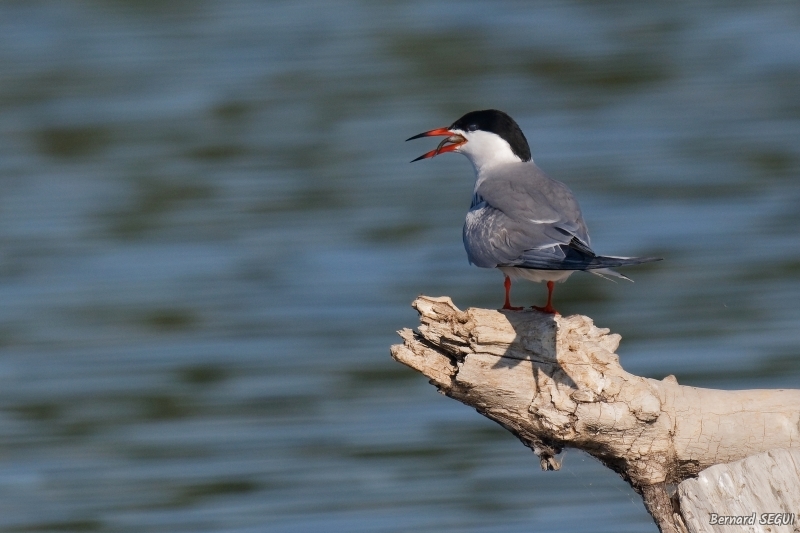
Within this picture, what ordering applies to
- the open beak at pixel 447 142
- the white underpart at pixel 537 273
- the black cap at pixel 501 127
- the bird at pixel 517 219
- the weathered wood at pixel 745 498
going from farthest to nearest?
1. the open beak at pixel 447 142
2. the black cap at pixel 501 127
3. the white underpart at pixel 537 273
4. the bird at pixel 517 219
5. the weathered wood at pixel 745 498

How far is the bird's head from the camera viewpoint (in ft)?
19.2

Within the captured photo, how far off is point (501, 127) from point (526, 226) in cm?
101

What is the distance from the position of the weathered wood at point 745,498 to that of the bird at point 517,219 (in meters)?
0.66

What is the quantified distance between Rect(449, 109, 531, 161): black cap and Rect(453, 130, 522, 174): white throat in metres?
0.02

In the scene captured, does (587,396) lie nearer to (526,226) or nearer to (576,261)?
(576,261)

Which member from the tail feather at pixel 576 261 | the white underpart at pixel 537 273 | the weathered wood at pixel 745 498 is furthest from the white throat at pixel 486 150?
the weathered wood at pixel 745 498

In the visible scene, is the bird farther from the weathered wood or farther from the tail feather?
the weathered wood

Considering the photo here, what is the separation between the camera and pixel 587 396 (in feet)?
13.9

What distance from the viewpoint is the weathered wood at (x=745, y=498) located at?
13.3ft

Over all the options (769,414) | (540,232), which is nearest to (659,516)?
(769,414)

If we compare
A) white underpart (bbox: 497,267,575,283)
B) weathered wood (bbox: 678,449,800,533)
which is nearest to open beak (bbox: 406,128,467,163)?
white underpart (bbox: 497,267,575,283)

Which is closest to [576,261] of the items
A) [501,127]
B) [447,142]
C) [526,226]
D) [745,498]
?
[526,226]

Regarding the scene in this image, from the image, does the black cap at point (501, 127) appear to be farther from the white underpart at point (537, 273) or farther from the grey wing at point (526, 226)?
the white underpart at point (537, 273)

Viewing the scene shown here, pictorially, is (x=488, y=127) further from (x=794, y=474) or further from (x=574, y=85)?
(x=574, y=85)
